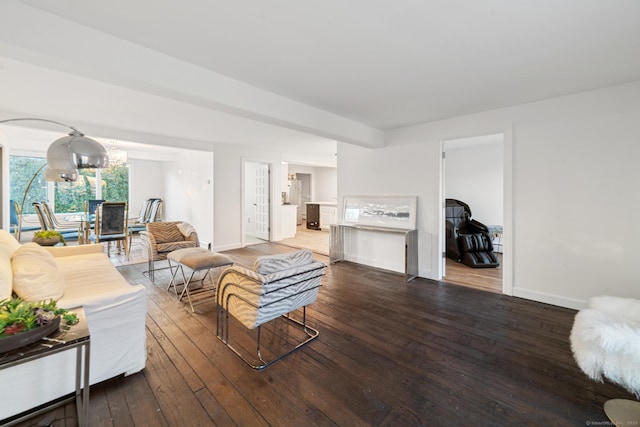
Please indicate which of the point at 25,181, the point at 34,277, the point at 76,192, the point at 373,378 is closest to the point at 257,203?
the point at 76,192

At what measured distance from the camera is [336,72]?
8.04 feet

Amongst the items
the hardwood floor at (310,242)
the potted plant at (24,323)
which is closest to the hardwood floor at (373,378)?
the potted plant at (24,323)

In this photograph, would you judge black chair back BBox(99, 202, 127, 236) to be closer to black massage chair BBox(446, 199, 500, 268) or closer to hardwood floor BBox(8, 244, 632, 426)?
hardwood floor BBox(8, 244, 632, 426)

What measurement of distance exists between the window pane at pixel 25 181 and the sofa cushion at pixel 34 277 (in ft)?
21.5

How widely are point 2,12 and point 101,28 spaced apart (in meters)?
0.45

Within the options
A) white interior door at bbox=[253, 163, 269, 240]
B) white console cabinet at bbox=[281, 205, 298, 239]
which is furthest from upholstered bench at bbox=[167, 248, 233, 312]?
white console cabinet at bbox=[281, 205, 298, 239]

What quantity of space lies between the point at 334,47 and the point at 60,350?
247 cm

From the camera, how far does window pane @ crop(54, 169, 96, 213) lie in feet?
23.6

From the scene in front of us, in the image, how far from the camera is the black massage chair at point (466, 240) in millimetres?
4832

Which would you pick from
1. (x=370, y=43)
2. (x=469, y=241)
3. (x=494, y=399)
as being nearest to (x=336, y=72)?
(x=370, y=43)

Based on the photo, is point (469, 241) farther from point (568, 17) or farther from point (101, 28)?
point (101, 28)

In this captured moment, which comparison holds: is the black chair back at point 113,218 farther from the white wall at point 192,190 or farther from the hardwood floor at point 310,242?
the hardwood floor at point 310,242

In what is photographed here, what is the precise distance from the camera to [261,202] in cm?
763

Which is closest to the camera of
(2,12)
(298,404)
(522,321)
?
(2,12)
